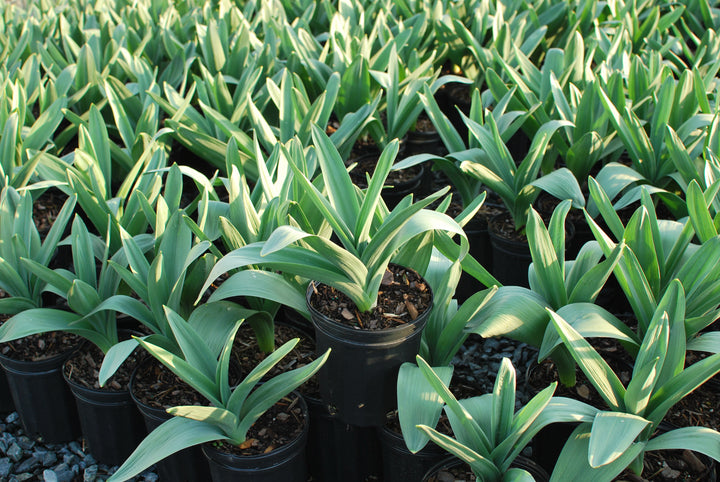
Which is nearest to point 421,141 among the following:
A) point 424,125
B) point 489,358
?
point 424,125

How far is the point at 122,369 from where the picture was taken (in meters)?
1.80

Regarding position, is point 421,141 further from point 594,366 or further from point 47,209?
point 594,366

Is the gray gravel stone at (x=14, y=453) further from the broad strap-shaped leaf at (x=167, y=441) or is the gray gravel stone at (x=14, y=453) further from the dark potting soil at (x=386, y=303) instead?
the dark potting soil at (x=386, y=303)

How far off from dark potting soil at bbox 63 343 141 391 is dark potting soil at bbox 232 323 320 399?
12.1 inches

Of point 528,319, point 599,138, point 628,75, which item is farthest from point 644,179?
point 528,319

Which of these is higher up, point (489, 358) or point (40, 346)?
point (40, 346)

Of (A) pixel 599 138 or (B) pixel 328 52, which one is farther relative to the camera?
(B) pixel 328 52

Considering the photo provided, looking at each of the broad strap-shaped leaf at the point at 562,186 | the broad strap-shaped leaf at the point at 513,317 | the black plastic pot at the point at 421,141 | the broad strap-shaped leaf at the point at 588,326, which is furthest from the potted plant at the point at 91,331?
the black plastic pot at the point at 421,141

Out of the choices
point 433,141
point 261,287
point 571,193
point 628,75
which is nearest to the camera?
point 261,287

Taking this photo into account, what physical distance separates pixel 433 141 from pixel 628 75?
89 centimetres

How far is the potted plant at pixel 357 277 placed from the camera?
1353mm

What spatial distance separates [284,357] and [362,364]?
1.43 feet

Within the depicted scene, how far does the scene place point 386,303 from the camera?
149cm

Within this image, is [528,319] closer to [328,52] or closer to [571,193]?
[571,193]
